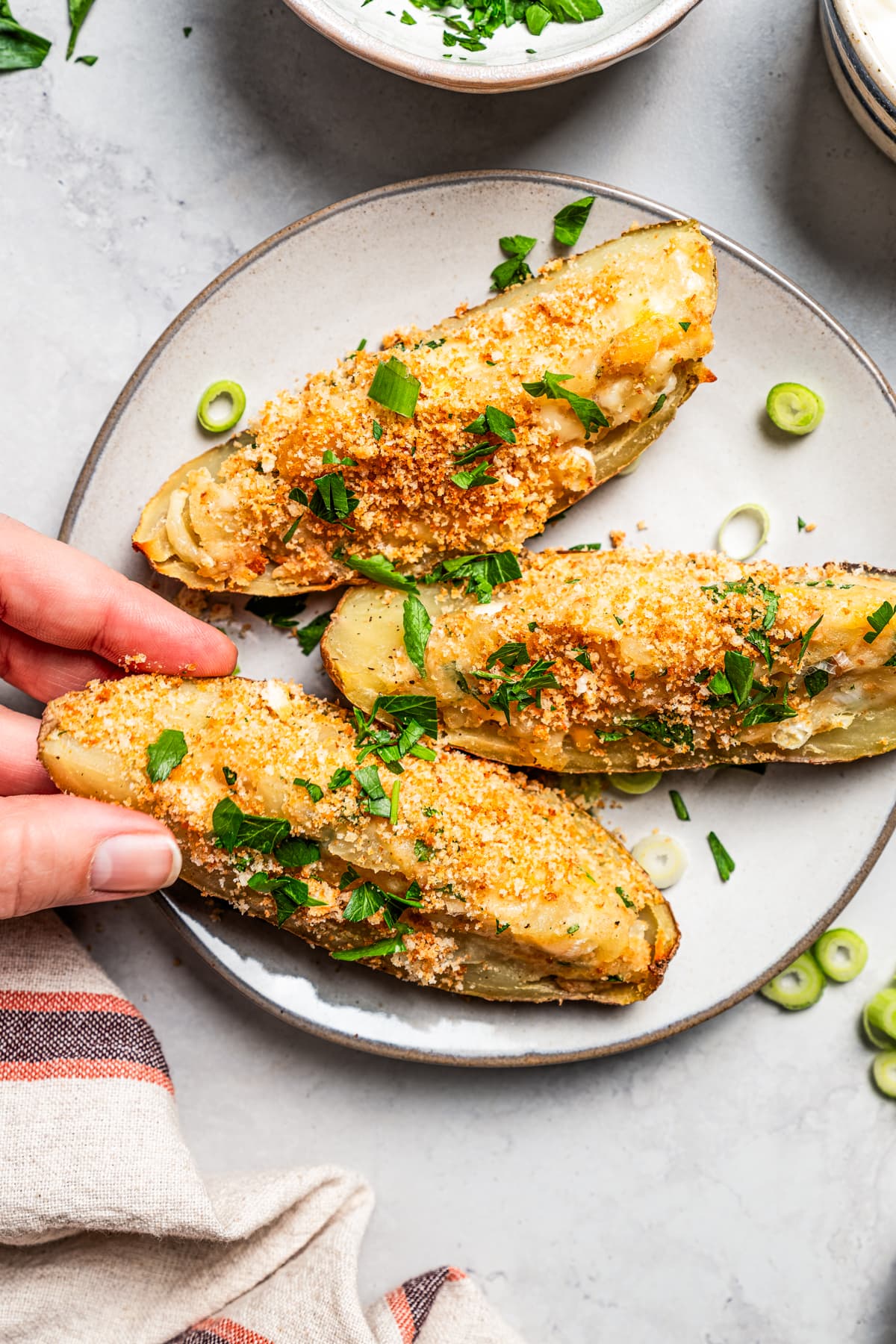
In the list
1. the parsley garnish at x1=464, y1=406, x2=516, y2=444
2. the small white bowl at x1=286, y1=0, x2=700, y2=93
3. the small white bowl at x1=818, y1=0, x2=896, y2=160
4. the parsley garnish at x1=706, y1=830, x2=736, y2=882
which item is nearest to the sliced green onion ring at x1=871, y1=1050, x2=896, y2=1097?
Result: the parsley garnish at x1=706, y1=830, x2=736, y2=882

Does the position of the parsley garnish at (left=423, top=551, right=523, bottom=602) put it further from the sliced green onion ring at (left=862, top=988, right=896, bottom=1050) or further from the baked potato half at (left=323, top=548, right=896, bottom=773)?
the sliced green onion ring at (left=862, top=988, right=896, bottom=1050)

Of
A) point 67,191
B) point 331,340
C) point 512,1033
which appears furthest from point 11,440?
point 512,1033

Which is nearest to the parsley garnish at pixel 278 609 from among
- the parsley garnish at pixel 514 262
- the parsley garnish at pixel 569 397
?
the parsley garnish at pixel 569 397

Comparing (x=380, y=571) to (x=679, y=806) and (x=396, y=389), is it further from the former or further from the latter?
(x=679, y=806)

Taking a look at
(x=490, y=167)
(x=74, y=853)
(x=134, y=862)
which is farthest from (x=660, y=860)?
(x=490, y=167)

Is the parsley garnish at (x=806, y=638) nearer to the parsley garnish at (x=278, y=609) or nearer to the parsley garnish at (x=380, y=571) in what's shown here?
the parsley garnish at (x=380, y=571)
